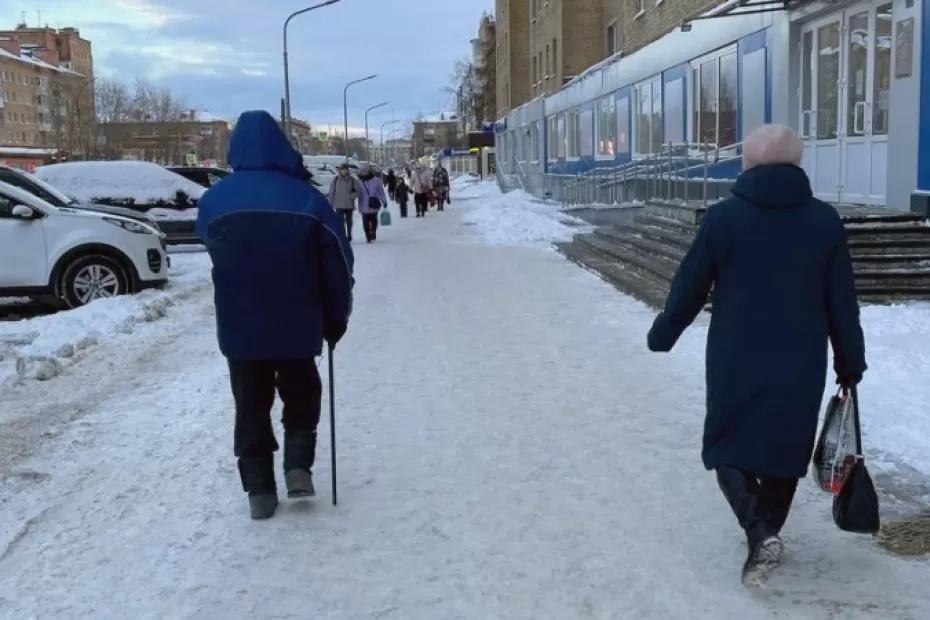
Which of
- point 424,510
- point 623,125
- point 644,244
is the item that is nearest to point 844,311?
point 424,510

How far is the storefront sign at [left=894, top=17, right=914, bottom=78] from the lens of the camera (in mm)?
11023

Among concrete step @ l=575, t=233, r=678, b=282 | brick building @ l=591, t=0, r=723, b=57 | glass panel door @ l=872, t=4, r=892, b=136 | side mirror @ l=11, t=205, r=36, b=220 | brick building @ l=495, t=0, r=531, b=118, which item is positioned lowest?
concrete step @ l=575, t=233, r=678, b=282

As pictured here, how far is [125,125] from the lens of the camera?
269 ft

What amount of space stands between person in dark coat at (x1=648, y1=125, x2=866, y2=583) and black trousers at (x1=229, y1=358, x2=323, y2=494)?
74.8 inches

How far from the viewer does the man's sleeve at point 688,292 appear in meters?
3.64

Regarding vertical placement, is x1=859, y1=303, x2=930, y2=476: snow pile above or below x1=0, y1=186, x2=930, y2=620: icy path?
above

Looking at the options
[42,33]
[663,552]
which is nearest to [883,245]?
[663,552]

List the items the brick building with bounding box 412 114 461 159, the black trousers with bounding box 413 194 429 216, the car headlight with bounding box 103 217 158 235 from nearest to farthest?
the car headlight with bounding box 103 217 158 235
the black trousers with bounding box 413 194 429 216
the brick building with bounding box 412 114 461 159

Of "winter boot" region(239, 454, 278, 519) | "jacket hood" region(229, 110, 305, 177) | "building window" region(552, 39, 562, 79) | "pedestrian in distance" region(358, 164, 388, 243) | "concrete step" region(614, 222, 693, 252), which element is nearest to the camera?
"jacket hood" region(229, 110, 305, 177)

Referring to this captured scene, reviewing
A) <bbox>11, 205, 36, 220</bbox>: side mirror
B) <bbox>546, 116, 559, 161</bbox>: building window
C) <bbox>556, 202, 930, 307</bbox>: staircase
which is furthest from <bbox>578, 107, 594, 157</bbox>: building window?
<bbox>11, 205, 36, 220</bbox>: side mirror

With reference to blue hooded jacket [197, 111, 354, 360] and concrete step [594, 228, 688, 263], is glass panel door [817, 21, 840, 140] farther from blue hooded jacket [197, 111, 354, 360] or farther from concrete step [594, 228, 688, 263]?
blue hooded jacket [197, 111, 354, 360]

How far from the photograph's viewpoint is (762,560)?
11.9 feet

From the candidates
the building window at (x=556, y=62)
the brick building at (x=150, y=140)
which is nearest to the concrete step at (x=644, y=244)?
the building window at (x=556, y=62)

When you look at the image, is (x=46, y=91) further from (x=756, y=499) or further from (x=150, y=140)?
(x=756, y=499)
